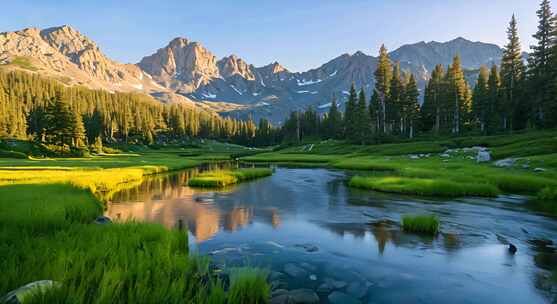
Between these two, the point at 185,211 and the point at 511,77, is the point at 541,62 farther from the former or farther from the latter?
the point at 185,211

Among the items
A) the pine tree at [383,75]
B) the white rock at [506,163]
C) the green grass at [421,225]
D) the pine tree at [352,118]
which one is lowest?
the green grass at [421,225]

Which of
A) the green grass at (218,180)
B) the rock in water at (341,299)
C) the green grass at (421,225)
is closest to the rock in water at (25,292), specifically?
the rock in water at (341,299)

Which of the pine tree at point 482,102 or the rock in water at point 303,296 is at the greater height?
the pine tree at point 482,102

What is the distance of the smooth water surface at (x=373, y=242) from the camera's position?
11.9 metres

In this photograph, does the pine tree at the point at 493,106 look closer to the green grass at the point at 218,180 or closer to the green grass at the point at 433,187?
the green grass at the point at 433,187

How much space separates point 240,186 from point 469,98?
8810 centimetres

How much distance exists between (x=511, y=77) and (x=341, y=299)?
9048cm

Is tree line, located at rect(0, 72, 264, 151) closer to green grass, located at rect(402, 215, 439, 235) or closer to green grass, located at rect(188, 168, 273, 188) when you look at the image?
green grass, located at rect(188, 168, 273, 188)

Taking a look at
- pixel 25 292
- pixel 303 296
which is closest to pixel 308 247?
pixel 303 296

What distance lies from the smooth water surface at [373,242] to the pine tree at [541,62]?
51.1 meters

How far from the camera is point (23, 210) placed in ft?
51.3

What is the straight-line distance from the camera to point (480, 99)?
3334 inches

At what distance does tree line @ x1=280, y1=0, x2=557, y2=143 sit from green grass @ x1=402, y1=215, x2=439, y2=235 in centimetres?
5775

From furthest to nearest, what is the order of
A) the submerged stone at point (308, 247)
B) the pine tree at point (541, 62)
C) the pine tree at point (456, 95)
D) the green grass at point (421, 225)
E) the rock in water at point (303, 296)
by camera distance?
the pine tree at point (456, 95), the pine tree at point (541, 62), the green grass at point (421, 225), the submerged stone at point (308, 247), the rock in water at point (303, 296)
